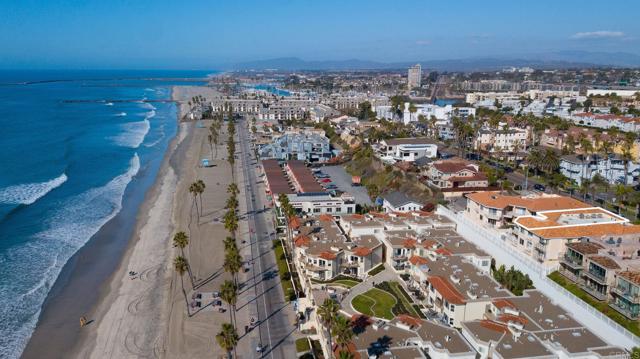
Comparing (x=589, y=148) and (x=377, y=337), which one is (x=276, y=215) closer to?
(x=377, y=337)

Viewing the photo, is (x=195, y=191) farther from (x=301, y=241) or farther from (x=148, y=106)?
(x=148, y=106)

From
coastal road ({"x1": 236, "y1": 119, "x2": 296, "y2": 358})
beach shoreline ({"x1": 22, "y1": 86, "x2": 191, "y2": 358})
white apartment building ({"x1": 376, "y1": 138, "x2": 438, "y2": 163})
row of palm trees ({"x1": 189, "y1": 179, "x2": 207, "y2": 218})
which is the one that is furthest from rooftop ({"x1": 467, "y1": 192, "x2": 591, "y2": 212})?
white apartment building ({"x1": 376, "y1": 138, "x2": 438, "y2": 163})

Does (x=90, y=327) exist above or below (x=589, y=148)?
below

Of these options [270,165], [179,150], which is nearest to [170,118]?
[179,150]

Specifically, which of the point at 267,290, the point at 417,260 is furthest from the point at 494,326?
the point at 267,290

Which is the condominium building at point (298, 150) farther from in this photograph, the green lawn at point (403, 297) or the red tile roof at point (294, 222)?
the green lawn at point (403, 297)
